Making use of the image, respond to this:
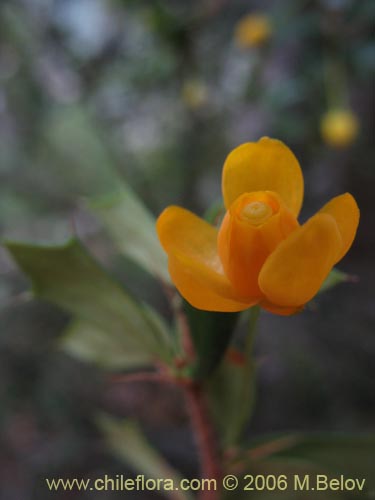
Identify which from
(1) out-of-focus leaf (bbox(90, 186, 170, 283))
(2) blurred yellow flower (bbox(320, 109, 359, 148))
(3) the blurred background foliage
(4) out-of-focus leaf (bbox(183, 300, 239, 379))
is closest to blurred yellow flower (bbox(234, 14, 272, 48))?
(3) the blurred background foliage

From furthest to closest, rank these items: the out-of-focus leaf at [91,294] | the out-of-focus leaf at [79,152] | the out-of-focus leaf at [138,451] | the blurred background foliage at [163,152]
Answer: the out-of-focus leaf at [79,152] < the blurred background foliage at [163,152] < the out-of-focus leaf at [138,451] < the out-of-focus leaf at [91,294]

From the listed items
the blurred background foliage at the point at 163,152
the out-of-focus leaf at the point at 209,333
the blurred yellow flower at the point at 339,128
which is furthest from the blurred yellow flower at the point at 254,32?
the out-of-focus leaf at the point at 209,333

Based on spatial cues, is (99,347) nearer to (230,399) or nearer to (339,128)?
(230,399)

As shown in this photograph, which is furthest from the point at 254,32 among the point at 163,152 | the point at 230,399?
the point at 230,399

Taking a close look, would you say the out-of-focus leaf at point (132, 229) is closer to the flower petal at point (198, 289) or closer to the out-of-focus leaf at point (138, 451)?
the flower petal at point (198, 289)

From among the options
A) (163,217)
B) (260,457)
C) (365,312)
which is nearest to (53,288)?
(163,217)

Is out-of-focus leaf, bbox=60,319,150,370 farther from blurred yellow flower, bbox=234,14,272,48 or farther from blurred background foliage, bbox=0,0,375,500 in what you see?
blurred yellow flower, bbox=234,14,272,48
